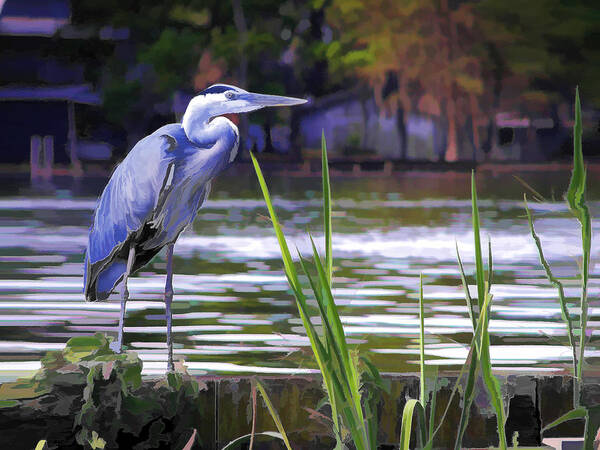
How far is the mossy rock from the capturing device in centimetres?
432

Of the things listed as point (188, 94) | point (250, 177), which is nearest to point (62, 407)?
point (250, 177)

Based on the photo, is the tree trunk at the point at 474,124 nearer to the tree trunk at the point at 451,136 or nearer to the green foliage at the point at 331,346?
the tree trunk at the point at 451,136

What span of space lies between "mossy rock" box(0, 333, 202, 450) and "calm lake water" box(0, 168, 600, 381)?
1.78ft

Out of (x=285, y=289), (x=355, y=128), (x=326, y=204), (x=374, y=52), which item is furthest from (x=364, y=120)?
(x=326, y=204)

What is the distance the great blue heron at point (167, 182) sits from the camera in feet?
18.1

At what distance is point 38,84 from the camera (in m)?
48.4

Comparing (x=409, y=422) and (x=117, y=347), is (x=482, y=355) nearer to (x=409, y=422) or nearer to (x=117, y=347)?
(x=409, y=422)

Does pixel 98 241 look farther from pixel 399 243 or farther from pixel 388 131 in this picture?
pixel 388 131

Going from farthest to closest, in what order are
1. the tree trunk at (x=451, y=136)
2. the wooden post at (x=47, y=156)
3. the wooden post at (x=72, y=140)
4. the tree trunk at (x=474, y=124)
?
the tree trunk at (x=474, y=124) → the tree trunk at (x=451, y=136) → the wooden post at (x=72, y=140) → the wooden post at (x=47, y=156)

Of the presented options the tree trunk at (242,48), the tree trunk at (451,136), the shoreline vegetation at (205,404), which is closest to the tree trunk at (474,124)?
the tree trunk at (451,136)

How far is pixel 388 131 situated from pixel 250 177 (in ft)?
59.6

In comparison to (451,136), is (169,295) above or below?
below

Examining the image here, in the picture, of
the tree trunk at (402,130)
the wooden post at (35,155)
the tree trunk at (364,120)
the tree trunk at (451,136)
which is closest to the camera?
the wooden post at (35,155)

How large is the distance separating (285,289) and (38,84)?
3809 centimetres
